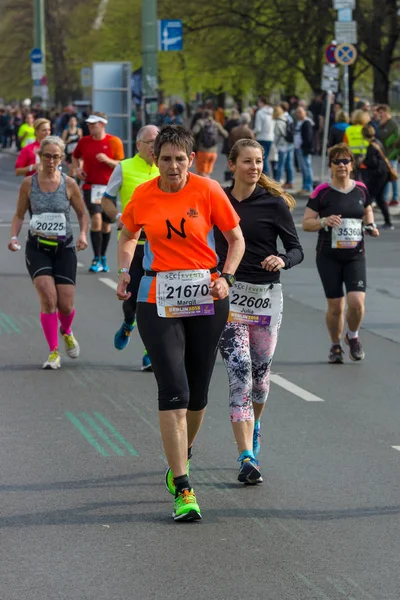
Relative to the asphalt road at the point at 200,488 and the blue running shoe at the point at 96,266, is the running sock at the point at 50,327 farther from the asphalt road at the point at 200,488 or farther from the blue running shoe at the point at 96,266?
the blue running shoe at the point at 96,266

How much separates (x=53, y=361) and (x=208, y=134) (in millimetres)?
19588

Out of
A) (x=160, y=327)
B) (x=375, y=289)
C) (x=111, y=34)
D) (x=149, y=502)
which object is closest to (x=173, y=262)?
(x=160, y=327)

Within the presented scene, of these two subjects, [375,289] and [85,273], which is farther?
[85,273]

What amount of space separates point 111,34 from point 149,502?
53.3 meters

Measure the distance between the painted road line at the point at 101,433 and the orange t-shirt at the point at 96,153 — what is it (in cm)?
781

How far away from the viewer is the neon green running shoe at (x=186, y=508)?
20.6ft

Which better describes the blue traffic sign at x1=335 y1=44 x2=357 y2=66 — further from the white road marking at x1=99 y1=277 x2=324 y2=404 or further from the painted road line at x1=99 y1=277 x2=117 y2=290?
the white road marking at x1=99 y1=277 x2=324 y2=404

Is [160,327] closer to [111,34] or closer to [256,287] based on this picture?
[256,287]

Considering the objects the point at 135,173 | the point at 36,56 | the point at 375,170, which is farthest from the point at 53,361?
the point at 36,56

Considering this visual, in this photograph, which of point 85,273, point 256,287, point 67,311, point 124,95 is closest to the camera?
point 256,287

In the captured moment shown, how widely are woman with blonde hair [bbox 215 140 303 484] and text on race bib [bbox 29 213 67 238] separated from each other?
3396 millimetres

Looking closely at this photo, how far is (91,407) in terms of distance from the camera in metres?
9.14

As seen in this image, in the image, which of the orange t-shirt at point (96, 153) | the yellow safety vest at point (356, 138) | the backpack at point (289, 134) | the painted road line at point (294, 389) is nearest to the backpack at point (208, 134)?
the backpack at point (289, 134)

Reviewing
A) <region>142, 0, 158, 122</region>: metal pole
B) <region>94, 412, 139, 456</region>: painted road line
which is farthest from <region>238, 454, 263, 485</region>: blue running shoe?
<region>142, 0, 158, 122</region>: metal pole
